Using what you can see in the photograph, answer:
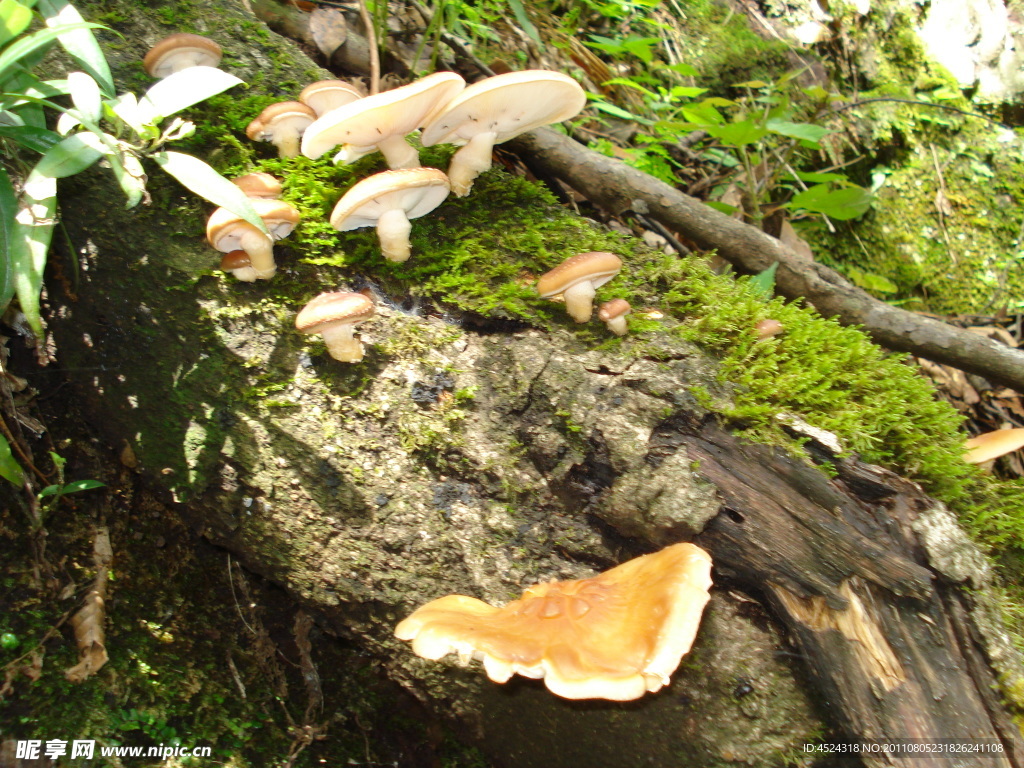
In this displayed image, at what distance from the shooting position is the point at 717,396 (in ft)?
7.85

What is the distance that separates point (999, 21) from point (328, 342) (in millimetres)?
8818

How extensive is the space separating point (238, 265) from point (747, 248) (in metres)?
2.82

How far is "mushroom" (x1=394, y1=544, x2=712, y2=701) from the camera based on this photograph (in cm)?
177

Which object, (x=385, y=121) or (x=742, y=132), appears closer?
(x=385, y=121)

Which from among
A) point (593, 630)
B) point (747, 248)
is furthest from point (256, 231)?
point (747, 248)

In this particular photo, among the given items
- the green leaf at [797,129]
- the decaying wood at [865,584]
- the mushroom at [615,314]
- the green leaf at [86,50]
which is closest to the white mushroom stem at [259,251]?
the green leaf at [86,50]

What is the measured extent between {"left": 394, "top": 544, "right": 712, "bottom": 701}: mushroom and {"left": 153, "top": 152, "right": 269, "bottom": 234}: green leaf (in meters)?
1.53

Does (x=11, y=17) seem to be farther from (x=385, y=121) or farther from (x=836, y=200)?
(x=836, y=200)

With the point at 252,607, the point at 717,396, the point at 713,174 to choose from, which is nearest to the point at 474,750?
the point at 252,607

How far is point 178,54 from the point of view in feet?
9.35

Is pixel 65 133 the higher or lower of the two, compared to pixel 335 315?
higher

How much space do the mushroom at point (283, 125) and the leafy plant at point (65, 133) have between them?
0.34 meters

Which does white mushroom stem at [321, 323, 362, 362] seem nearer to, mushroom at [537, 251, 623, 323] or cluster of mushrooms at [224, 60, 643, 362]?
cluster of mushrooms at [224, 60, 643, 362]

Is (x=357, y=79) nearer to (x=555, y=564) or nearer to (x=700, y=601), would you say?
(x=555, y=564)
